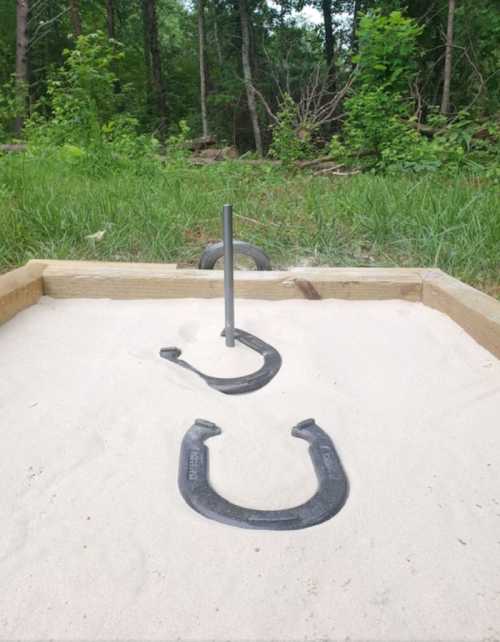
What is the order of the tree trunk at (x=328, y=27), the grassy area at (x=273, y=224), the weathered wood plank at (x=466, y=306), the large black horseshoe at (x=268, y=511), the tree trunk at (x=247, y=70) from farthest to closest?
the tree trunk at (x=328, y=27) < the tree trunk at (x=247, y=70) < the grassy area at (x=273, y=224) < the weathered wood plank at (x=466, y=306) < the large black horseshoe at (x=268, y=511)

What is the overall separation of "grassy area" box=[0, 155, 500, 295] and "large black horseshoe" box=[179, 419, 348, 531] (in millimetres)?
1241

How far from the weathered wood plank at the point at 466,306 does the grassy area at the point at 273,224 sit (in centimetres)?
42

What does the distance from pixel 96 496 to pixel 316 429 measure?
41 centimetres

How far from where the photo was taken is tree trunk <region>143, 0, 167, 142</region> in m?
12.0

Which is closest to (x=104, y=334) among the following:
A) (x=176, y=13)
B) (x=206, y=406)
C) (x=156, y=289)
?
(x=156, y=289)

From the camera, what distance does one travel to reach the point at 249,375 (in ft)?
3.74

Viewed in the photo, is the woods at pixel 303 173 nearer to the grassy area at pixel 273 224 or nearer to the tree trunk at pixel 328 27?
the grassy area at pixel 273 224

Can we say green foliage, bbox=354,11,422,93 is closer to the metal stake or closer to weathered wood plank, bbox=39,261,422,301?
weathered wood plank, bbox=39,261,422,301

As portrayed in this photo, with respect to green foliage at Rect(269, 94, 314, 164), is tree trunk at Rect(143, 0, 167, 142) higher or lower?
higher

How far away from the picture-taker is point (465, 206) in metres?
2.34

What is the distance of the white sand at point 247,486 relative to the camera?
0.57m

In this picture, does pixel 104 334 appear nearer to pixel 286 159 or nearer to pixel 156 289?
pixel 156 289

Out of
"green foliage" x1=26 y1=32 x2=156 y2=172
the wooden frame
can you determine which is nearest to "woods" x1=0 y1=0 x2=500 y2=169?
"green foliage" x1=26 y1=32 x2=156 y2=172

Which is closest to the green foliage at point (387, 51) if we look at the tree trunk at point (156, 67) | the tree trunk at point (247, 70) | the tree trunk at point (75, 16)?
the tree trunk at point (247, 70)
